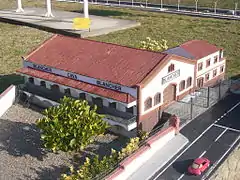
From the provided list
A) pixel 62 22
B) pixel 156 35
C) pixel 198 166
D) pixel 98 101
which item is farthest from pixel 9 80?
pixel 198 166

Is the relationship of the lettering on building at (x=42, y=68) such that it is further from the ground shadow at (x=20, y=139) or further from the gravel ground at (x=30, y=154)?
the ground shadow at (x=20, y=139)

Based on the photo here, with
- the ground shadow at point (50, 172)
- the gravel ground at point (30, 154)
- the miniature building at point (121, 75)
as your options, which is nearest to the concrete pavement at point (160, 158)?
the miniature building at point (121, 75)

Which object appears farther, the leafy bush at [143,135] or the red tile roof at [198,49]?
the red tile roof at [198,49]

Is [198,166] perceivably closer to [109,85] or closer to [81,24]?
[109,85]

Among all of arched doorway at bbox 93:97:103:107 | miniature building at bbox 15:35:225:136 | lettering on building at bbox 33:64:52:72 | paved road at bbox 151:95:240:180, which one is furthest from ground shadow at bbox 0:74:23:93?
paved road at bbox 151:95:240:180

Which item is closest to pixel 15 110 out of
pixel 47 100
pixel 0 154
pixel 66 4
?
pixel 47 100

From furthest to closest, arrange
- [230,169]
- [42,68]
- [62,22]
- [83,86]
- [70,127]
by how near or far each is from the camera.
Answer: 1. [62,22]
2. [42,68]
3. [83,86]
4. [70,127]
5. [230,169]

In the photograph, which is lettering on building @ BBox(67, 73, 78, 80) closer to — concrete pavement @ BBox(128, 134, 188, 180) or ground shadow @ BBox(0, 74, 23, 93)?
concrete pavement @ BBox(128, 134, 188, 180)
